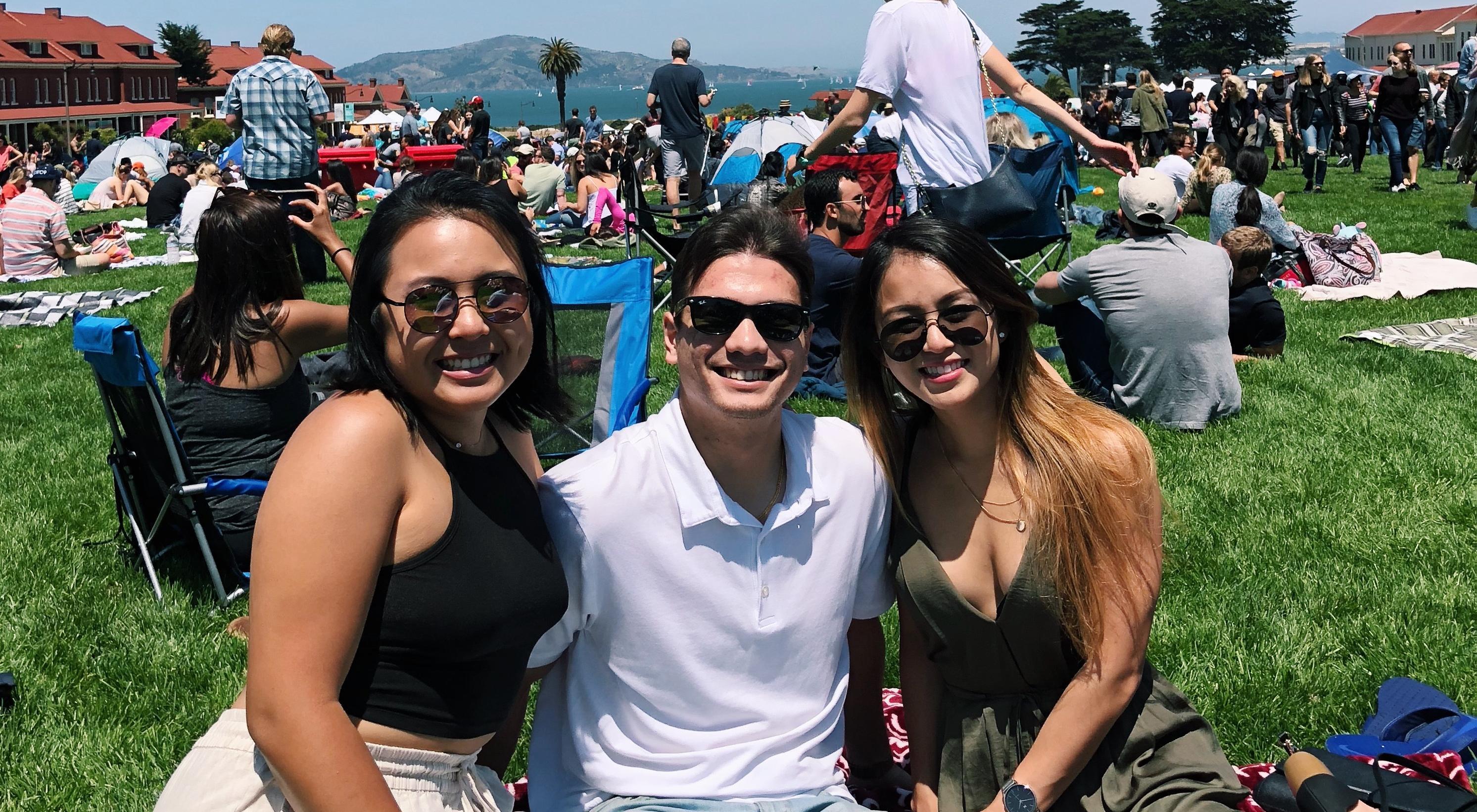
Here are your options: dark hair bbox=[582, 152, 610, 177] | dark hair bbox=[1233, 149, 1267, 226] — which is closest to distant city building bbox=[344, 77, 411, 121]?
dark hair bbox=[582, 152, 610, 177]

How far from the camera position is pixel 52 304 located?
34.0 ft

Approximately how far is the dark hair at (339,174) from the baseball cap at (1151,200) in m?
14.0

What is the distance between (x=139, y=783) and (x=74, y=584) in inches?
65.8

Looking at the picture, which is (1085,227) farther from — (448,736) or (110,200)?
(110,200)

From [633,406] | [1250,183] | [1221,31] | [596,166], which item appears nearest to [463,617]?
[633,406]

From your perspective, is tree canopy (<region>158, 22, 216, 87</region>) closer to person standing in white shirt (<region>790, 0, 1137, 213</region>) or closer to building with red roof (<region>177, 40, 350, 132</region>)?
building with red roof (<region>177, 40, 350, 132</region>)

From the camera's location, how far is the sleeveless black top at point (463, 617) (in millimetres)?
1964

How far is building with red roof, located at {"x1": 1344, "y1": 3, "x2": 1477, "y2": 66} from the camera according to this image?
5167 inches

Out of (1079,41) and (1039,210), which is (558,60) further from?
(1039,210)

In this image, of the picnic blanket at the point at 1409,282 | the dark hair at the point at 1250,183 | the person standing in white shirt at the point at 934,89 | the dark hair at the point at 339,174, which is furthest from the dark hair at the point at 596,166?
the person standing in white shirt at the point at 934,89

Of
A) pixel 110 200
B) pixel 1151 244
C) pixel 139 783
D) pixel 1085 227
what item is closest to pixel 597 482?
pixel 139 783

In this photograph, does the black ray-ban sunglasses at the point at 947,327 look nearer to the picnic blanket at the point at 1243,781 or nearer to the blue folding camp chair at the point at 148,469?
the picnic blanket at the point at 1243,781

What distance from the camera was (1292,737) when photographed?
10.9 feet

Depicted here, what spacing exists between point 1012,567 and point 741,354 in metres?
0.71
